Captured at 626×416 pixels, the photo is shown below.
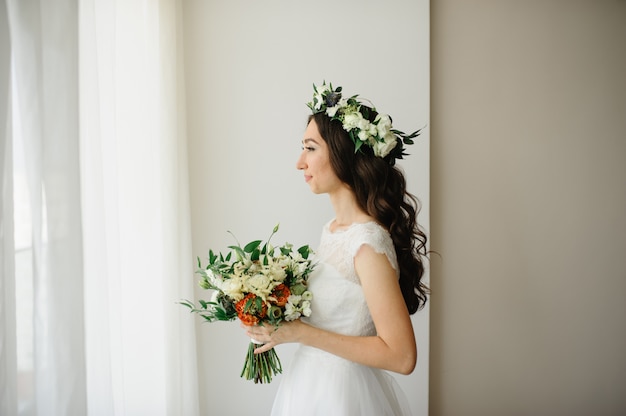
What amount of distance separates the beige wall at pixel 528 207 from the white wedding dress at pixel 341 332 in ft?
4.11

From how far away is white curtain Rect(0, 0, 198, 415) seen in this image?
151cm

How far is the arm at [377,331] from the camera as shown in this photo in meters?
1.62

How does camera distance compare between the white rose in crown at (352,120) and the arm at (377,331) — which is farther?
the white rose in crown at (352,120)

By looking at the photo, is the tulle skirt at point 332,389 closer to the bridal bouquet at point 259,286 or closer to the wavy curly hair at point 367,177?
the bridal bouquet at point 259,286

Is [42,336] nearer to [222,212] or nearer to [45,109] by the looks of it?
[45,109]

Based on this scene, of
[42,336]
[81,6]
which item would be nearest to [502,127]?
[81,6]

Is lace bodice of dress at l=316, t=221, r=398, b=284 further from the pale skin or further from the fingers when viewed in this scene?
the fingers

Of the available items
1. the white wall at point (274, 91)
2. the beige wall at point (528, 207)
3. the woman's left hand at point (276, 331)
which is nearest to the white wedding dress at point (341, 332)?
the woman's left hand at point (276, 331)

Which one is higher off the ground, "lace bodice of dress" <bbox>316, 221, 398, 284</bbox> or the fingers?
"lace bodice of dress" <bbox>316, 221, 398, 284</bbox>

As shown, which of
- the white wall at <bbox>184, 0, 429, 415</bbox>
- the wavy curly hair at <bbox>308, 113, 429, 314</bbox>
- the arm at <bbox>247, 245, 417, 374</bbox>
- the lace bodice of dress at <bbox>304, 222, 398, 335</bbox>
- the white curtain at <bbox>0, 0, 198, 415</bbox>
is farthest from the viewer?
the white wall at <bbox>184, 0, 429, 415</bbox>

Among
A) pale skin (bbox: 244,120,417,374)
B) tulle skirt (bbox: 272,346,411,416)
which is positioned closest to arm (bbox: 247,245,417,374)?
pale skin (bbox: 244,120,417,374)

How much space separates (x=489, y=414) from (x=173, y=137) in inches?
95.6

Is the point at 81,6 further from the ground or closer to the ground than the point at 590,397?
further from the ground

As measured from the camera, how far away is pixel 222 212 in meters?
2.77
